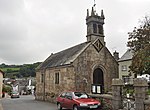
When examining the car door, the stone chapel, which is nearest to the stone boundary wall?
the car door

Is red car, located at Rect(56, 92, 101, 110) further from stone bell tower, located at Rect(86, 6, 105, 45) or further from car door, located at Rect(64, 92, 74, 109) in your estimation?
stone bell tower, located at Rect(86, 6, 105, 45)

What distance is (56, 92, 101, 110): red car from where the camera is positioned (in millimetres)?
14867

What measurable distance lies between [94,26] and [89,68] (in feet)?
16.7

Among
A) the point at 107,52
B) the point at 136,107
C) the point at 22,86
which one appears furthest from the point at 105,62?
the point at 22,86

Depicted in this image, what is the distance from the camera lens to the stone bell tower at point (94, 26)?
2403cm

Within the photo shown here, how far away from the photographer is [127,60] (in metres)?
40.9

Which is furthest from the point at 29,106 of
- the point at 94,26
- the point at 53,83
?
the point at 94,26

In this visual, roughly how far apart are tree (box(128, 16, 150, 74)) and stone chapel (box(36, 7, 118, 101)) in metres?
3.57

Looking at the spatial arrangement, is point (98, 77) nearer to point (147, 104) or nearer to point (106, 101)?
point (106, 101)

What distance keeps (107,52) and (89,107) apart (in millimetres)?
11232

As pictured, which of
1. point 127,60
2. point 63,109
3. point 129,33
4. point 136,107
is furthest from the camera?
point 127,60

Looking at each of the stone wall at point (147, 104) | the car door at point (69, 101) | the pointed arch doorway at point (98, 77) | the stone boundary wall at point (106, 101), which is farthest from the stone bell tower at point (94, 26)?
the stone wall at point (147, 104)

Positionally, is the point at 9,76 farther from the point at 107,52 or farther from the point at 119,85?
the point at 119,85

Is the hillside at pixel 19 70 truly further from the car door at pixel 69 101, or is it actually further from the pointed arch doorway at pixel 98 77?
the car door at pixel 69 101
